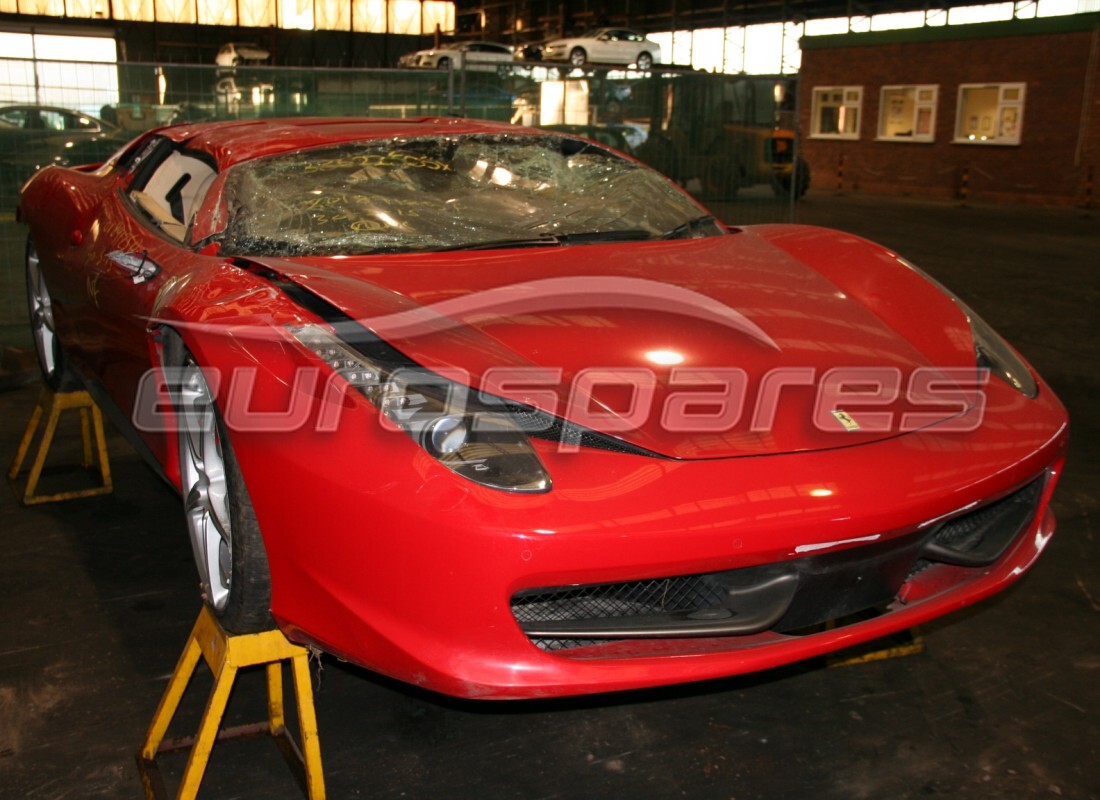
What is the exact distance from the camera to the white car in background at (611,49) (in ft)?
77.8

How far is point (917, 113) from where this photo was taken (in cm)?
2208

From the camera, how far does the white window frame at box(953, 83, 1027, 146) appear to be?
1986cm

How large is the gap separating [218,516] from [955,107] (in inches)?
862

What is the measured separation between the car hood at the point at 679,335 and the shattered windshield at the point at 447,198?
0.51 feet

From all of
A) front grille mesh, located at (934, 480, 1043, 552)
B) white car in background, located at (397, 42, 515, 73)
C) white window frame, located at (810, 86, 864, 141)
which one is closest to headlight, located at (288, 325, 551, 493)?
front grille mesh, located at (934, 480, 1043, 552)

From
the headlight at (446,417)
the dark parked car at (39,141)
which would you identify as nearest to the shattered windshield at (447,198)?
the headlight at (446,417)

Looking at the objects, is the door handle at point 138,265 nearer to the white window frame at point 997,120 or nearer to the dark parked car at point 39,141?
the dark parked car at point 39,141

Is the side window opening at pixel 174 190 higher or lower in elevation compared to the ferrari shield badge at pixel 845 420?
higher

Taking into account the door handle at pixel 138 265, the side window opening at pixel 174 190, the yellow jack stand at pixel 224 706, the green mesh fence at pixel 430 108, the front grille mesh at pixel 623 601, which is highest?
the green mesh fence at pixel 430 108

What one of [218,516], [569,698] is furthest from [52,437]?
[569,698]

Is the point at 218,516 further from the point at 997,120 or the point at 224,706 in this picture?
the point at 997,120

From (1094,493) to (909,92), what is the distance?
20.7 meters

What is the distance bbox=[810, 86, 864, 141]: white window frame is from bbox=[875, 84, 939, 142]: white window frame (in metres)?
0.67

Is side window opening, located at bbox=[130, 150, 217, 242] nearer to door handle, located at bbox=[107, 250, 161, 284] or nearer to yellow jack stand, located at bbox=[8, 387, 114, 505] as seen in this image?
door handle, located at bbox=[107, 250, 161, 284]
